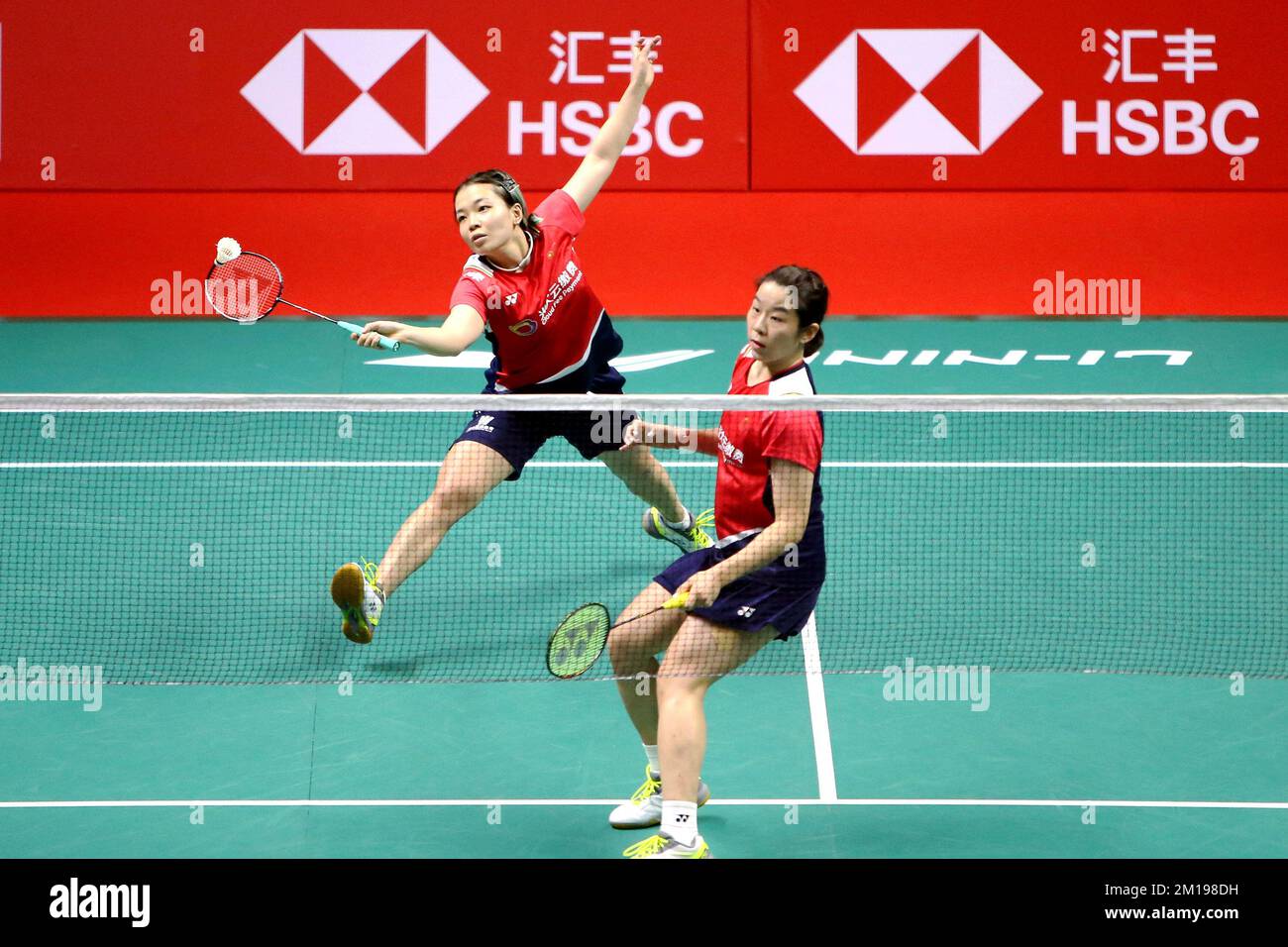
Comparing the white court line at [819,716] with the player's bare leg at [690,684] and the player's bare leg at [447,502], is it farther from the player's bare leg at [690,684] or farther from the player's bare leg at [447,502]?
the player's bare leg at [447,502]

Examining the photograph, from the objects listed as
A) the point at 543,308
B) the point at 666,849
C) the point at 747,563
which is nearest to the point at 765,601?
the point at 747,563

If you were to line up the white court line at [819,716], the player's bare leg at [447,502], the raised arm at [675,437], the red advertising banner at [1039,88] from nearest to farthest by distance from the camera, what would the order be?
the raised arm at [675,437]
the white court line at [819,716]
the player's bare leg at [447,502]
the red advertising banner at [1039,88]

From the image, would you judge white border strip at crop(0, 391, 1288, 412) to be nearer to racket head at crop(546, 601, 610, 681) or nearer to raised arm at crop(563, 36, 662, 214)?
racket head at crop(546, 601, 610, 681)

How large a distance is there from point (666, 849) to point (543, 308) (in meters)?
2.40

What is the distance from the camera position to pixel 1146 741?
5766 millimetres

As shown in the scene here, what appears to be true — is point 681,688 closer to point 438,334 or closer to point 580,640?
point 580,640

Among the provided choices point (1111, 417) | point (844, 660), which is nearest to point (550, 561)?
point (844, 660)

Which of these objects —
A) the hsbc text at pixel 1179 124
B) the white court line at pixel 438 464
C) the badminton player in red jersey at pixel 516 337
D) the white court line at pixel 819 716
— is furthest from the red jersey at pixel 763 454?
the hsbc text at pixel 1179 124

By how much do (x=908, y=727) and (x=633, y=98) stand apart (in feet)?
8.96

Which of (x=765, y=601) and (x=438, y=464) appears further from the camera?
(x=438, y=464)

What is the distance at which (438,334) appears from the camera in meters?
5.23

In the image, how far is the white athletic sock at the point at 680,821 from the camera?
15.0ft

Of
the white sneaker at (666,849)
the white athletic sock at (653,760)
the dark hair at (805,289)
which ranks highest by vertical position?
the dark hair at (805,289)

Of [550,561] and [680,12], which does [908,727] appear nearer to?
[550,561]
